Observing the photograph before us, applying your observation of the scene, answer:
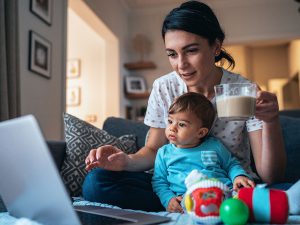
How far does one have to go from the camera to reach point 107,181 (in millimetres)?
1163

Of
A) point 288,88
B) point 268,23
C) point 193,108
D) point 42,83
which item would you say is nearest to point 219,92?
point 193,108

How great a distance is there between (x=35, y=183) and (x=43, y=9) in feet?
8.74

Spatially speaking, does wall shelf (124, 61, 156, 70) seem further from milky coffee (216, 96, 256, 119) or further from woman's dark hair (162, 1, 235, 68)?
milky coffee (216, 96, 256, 119)

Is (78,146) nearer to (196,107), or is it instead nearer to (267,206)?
(196,107)

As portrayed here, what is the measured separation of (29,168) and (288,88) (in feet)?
22.2

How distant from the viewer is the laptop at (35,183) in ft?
2.10

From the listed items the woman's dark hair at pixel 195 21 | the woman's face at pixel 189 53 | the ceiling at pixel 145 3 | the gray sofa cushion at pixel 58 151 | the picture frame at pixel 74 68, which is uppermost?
the ceiling at pixel 145 3

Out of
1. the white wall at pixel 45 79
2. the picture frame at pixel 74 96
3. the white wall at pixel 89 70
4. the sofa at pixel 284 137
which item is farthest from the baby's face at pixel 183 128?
the picture frame at pixel 74 96

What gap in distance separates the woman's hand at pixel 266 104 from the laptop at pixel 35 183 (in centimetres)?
43

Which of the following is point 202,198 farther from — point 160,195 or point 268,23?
point 268,23

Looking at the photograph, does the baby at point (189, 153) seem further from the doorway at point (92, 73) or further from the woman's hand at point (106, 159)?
the doorway at point (92, 73)

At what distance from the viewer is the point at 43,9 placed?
10.1 ft

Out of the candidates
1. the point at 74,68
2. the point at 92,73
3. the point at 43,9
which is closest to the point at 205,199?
the point at 43,9

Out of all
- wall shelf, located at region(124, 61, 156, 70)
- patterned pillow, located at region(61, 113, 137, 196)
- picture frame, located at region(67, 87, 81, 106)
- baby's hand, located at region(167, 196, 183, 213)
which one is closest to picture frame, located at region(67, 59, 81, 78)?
picture frame, located at region(67, 87, 81, 106)
